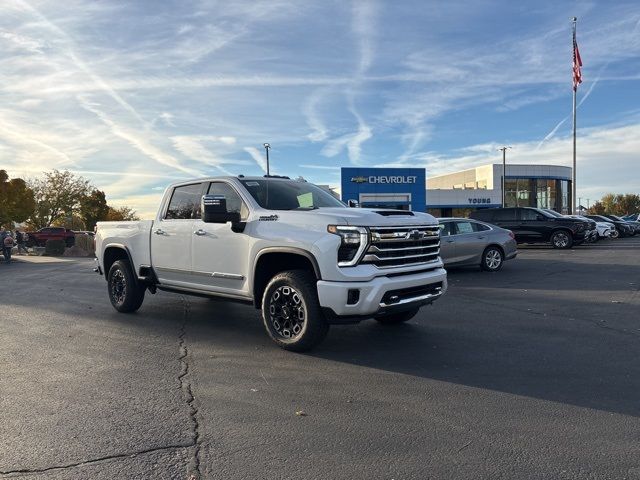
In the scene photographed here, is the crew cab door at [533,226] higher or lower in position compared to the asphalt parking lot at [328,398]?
higher

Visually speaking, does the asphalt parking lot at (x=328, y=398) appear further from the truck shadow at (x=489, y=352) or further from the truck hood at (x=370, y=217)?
Result: the truck hood at (x=370, y=217)

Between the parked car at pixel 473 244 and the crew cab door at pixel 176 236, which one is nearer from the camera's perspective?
the crew cab door at pixel 176 236

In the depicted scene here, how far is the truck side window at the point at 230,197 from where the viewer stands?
21.3 feet

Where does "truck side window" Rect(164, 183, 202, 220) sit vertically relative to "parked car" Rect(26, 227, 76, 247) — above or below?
above

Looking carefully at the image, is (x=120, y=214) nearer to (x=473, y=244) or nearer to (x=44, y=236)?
(x=44, y=236)

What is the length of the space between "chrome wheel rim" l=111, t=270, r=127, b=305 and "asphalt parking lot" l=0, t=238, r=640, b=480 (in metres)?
0.40

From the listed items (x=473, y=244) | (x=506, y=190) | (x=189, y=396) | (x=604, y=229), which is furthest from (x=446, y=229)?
(x=506, y=190)

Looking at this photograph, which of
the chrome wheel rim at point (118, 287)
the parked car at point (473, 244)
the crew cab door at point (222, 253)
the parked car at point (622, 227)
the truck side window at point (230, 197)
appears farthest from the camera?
the parked car at point (622, 227)

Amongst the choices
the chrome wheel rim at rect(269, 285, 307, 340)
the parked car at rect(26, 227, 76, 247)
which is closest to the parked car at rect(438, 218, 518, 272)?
the chrome wheel rim at rect(269, 285, 307, 340)

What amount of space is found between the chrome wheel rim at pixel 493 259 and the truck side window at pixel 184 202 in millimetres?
9190

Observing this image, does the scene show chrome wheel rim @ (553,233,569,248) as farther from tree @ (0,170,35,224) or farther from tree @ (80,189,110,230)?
tree @ (80,189,110,230)

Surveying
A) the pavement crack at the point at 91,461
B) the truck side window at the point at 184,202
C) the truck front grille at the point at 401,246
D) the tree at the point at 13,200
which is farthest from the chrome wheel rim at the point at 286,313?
the tree at the point at 13,200

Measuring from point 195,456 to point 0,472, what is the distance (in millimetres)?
1136

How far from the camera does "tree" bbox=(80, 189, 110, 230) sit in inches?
2389
